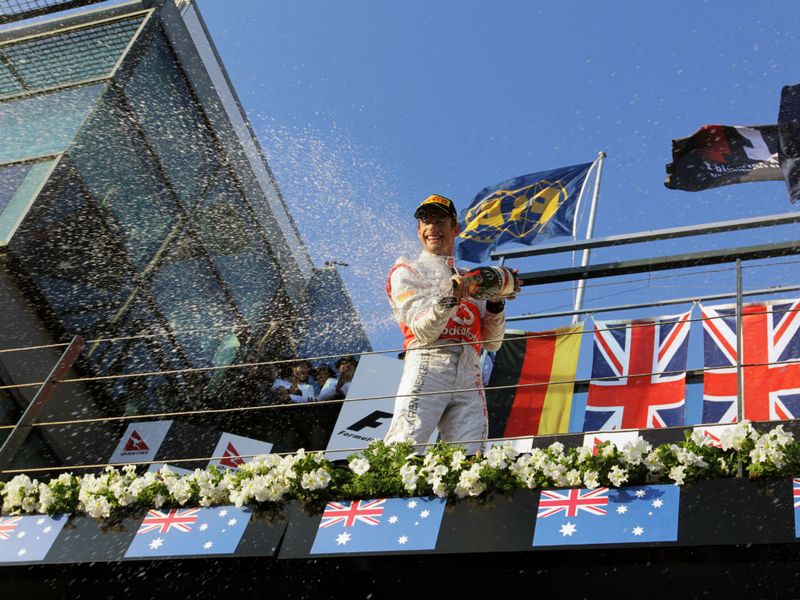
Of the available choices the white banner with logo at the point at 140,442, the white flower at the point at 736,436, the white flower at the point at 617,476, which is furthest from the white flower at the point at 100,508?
the white banner with logo at the point at 140,442

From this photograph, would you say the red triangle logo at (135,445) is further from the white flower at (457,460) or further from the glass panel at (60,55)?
the white flower at (457,460)

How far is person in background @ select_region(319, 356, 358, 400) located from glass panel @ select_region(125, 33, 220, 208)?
3254 mm

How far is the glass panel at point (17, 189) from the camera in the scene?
10.6 meters

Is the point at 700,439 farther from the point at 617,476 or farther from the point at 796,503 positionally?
the point at 796,503

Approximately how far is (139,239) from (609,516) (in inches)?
351

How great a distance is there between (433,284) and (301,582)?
6.52ft

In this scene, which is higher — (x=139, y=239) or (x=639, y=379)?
(x=139, y=239)

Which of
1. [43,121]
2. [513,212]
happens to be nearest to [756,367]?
[513,212]

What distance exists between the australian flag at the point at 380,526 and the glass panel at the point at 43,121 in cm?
812

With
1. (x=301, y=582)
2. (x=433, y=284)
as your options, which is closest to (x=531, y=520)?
(x=301, y=582)

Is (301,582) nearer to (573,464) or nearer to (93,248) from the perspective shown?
(573,464)

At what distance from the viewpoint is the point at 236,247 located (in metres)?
13.0

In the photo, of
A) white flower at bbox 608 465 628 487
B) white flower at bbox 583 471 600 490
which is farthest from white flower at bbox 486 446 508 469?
white flower at bbox 608 465 628 487

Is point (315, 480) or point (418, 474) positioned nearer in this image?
point (418, 474)
